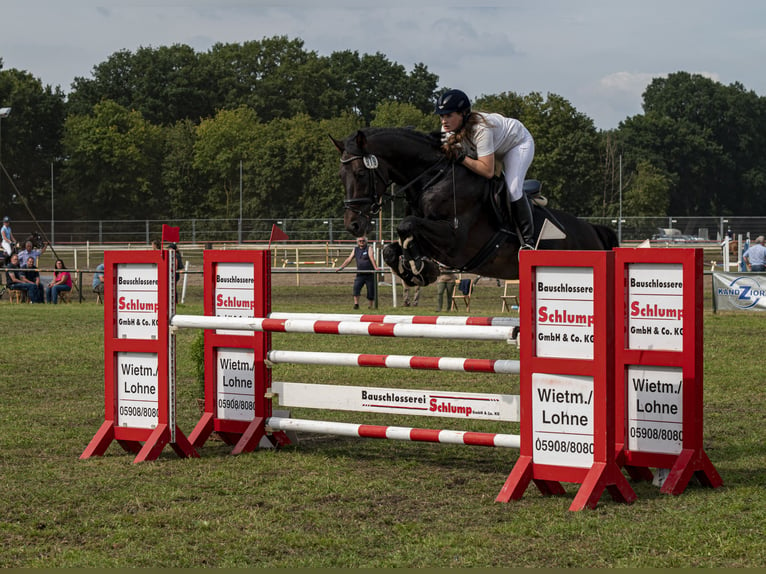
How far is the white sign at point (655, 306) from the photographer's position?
578 cm

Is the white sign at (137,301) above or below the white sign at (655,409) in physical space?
above

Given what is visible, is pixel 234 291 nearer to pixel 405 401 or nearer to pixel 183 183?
pixel 405 401

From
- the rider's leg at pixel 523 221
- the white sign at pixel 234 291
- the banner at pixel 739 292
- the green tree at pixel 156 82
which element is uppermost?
the green tree at pixel 156 82

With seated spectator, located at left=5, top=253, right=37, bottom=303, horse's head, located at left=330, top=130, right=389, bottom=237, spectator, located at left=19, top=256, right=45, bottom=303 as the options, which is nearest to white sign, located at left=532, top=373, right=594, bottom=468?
horse's head, located at left=330, top=130, right=389, bottom=237

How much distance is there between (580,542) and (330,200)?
2186 inches

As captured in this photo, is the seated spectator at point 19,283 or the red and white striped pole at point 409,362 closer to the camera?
the red and white striped pole at point 409,362

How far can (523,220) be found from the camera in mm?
7703

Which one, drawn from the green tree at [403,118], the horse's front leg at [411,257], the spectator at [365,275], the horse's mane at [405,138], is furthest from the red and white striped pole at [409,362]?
the green tree at [403,118]

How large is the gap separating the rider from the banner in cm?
1287

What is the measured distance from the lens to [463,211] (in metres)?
7.39

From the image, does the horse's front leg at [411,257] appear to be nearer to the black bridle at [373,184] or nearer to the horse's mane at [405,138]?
the black bridle at [373,184]

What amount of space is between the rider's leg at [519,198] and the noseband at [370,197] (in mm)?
970

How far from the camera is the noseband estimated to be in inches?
290

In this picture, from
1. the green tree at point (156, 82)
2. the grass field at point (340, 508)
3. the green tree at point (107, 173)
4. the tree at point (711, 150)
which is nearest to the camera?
the grass field at point (340, 508)
